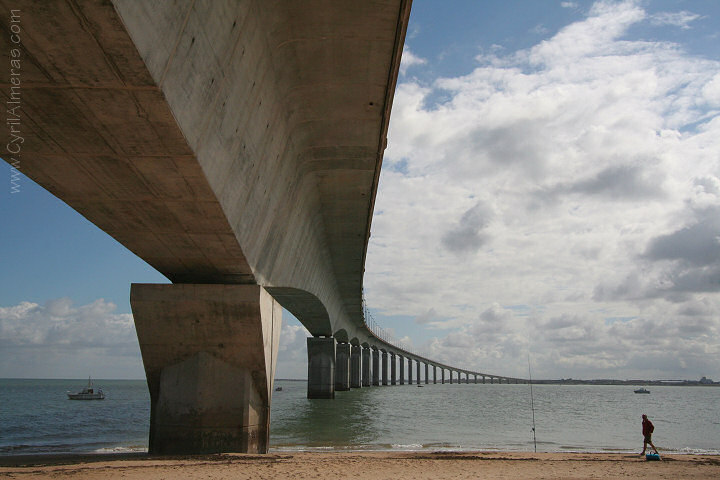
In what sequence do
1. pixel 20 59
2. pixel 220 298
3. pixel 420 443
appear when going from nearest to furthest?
pixel 20 59 < pixel 220 298 < pixel 420 443

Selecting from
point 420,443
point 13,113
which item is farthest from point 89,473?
point 420,443

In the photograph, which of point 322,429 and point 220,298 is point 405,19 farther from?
point 322,429

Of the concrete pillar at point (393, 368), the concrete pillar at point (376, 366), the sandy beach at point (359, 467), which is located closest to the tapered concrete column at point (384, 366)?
the concrete pillar at point (393, 368)

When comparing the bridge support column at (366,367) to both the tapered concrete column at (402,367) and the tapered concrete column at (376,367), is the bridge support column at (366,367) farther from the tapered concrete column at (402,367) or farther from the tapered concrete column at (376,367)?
the tapered concrete column at (402,367)

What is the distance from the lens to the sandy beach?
11.3m

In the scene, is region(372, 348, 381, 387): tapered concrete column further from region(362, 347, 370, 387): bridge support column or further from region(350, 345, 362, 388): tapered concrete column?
region(350, 345, 362, 388): tapered concrete column

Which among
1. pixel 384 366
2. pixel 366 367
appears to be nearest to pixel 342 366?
pixel 366 367

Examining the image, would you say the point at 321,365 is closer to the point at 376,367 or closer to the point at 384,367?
the point at 376,367

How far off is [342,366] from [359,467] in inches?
2285

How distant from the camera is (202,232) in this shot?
38.0 ft

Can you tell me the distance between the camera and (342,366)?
70.0 metres

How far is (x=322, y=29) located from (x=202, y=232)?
4.92 m

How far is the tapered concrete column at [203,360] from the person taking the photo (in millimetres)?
14242

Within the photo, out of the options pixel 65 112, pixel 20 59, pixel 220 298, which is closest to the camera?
pixel 20 59
